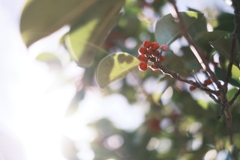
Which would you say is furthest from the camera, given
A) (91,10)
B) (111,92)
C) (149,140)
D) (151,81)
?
(111,92)

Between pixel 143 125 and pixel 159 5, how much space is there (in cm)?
89

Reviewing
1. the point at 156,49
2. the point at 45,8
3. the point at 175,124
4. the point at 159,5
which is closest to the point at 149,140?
the point at 175,124

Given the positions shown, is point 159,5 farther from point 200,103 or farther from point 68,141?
point 68,141

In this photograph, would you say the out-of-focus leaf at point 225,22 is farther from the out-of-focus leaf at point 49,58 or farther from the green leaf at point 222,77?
the out-of-focus leaf at point 49,58

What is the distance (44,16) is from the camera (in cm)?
84

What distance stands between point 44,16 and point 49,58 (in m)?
1.00

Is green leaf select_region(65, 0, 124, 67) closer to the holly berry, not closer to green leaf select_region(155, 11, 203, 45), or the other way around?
green leaf select_region(155, 11, 203, 45)

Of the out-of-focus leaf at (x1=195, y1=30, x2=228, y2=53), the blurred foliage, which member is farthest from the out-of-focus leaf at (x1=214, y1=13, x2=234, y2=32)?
the out-of-focus leaf at (x1=195, y1=30, x2=228, y2=53)

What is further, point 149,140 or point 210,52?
point 149,140

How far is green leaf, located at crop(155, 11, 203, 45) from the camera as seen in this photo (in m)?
1.19

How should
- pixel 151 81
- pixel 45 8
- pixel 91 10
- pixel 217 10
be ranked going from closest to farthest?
1. pixel 45 8
2. pixel 91 10
3. pixel 217 10
4. pixel 151 81

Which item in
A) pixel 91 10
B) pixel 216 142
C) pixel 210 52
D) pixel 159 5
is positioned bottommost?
pixel 216 142

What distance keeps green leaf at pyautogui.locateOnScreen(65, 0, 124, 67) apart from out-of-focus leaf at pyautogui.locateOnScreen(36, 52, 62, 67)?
2.40 ft

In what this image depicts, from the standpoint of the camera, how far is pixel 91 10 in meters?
0.99
